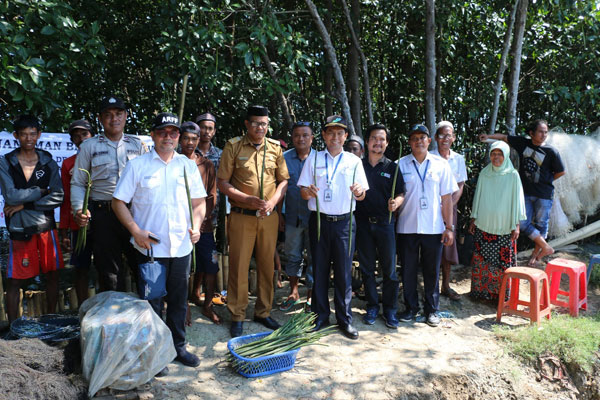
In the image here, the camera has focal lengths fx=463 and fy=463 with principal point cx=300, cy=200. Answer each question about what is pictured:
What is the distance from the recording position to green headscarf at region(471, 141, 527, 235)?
458cm

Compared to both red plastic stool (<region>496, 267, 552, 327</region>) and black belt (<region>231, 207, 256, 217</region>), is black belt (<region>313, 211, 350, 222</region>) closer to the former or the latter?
black belt (<region>231, 207, 256, 217</region>)

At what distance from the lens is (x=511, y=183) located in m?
4.58

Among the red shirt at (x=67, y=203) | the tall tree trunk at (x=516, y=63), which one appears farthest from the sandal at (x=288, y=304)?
the tall tree trunk at (x=516, y=63)

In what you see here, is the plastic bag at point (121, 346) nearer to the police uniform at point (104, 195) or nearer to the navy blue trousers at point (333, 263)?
the police uniform at point (104, 195)

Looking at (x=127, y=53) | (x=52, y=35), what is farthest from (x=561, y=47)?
(x=52, y=35)

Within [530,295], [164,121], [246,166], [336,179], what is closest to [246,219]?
[246,166]

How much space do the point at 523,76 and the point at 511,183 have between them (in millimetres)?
3167

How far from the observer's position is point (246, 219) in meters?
3.84

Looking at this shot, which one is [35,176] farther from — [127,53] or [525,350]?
[525,350]

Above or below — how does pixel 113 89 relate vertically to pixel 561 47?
below

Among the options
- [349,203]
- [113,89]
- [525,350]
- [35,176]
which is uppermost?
[113,89]

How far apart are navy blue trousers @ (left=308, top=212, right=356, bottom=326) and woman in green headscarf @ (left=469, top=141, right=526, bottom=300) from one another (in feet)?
5.29

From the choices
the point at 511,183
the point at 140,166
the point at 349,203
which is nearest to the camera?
the point at 140,166

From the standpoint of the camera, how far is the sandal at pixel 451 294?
4.92 meters
